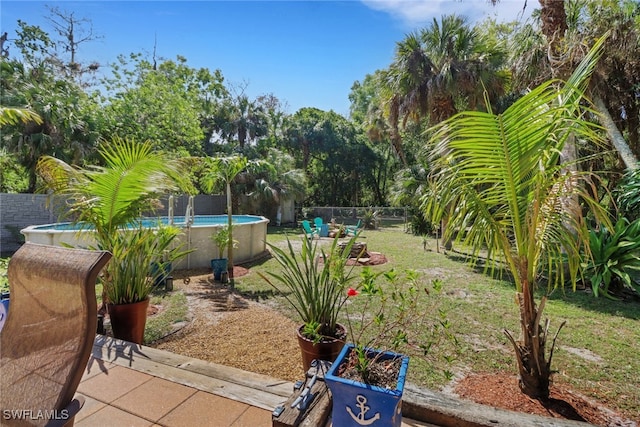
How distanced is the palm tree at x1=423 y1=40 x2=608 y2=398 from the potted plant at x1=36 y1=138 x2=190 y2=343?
299cm

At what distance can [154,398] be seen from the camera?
2.12 metres

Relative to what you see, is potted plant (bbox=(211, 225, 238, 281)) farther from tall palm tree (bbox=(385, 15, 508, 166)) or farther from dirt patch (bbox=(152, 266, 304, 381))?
tall palm tree (bbox=(385, 15, 508, 166))

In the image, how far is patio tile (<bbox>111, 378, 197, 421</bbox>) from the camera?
78.2 inches

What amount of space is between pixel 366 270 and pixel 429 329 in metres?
2.72

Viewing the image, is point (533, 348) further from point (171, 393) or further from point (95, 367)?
point (95, 367)

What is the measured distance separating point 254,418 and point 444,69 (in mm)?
9970

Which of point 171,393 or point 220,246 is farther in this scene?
point 220,246

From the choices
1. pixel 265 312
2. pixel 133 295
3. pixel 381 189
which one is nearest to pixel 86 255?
pixel 133 295

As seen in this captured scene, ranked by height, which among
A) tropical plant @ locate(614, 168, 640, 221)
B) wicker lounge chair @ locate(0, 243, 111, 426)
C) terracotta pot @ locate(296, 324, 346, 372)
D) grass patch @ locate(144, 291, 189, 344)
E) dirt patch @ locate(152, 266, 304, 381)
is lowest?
grass patch @ locate(144, 291, 189, 344)

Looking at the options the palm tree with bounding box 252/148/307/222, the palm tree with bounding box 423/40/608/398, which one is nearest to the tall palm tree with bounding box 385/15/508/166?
the palm tree with bounding box 252/148/307/222

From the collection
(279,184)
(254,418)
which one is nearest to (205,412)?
(254,418)

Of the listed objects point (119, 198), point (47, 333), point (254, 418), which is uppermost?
point (119, 198)

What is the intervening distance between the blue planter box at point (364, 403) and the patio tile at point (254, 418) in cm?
54

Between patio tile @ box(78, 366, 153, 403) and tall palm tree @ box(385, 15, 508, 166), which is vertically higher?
tall palm tree @ box(385, 15, 508, 166)
